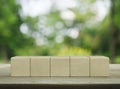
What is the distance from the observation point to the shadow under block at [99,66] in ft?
22.2

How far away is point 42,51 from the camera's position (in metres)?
34.8

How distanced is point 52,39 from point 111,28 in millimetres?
13817

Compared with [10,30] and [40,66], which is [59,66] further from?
[10,30]

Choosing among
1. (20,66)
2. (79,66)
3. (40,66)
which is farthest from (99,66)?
(20,66)

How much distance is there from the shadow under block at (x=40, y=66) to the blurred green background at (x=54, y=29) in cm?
2422

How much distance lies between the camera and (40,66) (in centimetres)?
677

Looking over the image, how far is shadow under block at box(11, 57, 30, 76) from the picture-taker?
6.79 m

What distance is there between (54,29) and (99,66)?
30.5 meters

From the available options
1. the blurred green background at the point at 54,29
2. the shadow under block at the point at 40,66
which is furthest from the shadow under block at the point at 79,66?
the blurred green background at the point at 54,29

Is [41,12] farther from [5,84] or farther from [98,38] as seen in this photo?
[5,84]

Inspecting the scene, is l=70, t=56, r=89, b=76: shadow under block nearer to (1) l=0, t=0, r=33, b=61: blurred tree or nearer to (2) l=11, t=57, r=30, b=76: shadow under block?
(2) l=11, t=57, r=30, b=76: shadow under block

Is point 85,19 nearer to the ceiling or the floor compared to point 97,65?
nearer to the ceiling

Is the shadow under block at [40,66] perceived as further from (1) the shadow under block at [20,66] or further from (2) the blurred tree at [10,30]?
(2) the blurred tree at [10,30]

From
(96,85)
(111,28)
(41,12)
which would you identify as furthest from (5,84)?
(41,12)
